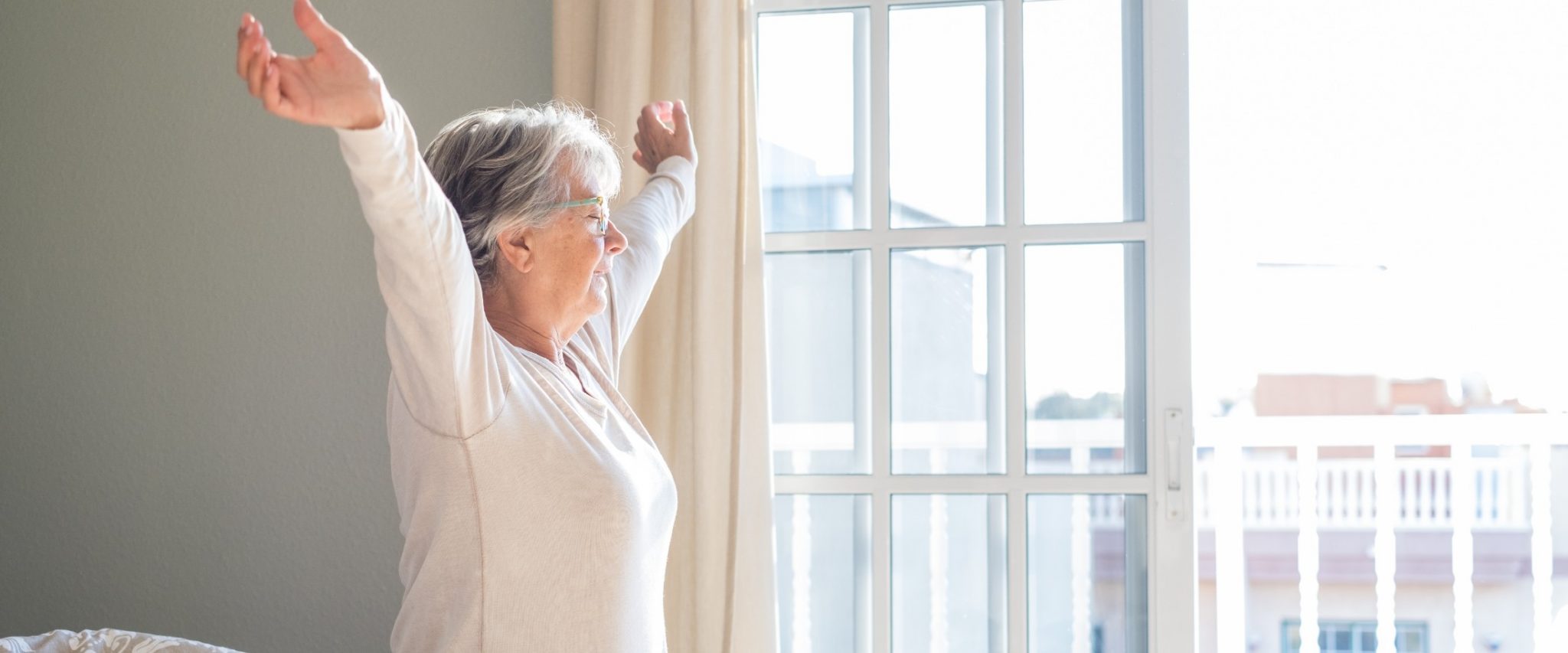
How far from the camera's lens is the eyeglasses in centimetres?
150

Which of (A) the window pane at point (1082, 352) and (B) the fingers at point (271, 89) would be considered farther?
(A) the window pane at point (1082, 352)

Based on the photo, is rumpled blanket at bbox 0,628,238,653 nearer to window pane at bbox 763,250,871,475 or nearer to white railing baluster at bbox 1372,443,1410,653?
window pane at bbox 763,250,871,475

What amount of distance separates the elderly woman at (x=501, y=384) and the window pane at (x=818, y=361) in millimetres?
886

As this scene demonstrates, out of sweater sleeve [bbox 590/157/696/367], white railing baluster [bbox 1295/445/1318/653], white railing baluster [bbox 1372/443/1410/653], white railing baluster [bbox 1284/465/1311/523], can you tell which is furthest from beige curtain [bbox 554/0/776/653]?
white railing baluster [bbox 1284/465/1311/523]

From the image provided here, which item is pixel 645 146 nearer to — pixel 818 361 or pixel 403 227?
pixel 818 361

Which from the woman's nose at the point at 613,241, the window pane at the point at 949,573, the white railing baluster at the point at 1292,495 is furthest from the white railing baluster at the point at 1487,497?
the woman's nose at the point at 613,241

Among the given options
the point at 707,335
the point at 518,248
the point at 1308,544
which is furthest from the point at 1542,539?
the point at 518,248

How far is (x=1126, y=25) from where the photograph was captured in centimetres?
251

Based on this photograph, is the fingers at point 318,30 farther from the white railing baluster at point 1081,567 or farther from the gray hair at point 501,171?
the white railing baluster at point 1081,567

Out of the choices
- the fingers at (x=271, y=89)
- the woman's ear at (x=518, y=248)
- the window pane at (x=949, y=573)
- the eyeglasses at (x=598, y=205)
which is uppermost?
the fingers at (x=271, y=89)

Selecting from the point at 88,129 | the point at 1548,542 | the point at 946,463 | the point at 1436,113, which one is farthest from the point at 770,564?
the point at 1436,113

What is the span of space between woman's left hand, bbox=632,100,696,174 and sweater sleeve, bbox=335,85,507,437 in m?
0.86

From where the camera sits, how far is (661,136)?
211cm

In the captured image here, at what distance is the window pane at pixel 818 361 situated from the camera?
2529 millimetres
